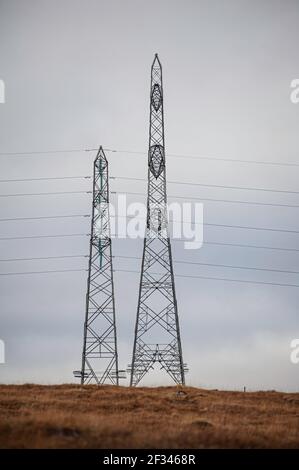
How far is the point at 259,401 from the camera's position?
1204 inches

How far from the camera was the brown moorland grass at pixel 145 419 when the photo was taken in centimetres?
→ 1567

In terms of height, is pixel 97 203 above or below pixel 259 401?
above

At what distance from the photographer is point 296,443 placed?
57.5ft

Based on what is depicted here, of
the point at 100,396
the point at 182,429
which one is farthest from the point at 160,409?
the point at 182,429

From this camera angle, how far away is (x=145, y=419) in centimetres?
2081

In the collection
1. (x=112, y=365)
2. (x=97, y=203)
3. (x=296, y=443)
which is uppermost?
(x=97, y=203)

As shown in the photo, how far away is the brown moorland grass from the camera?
51.4 feet

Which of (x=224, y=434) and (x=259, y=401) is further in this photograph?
(x=259, y=401)
